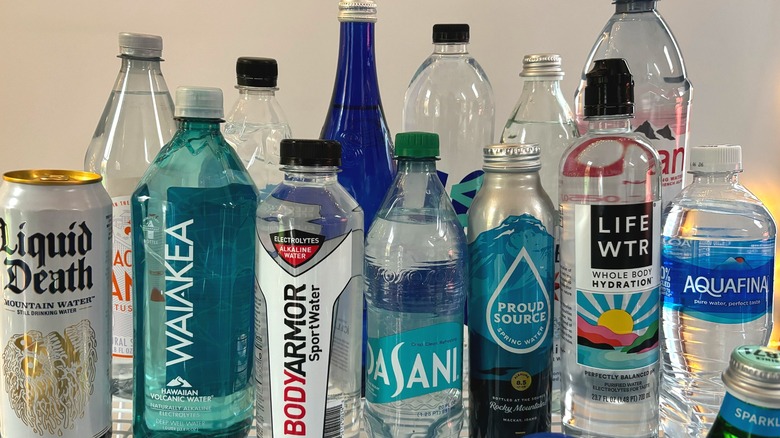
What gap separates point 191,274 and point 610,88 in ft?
1.41

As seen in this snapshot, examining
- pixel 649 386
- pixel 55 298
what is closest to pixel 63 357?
pixel 55 298

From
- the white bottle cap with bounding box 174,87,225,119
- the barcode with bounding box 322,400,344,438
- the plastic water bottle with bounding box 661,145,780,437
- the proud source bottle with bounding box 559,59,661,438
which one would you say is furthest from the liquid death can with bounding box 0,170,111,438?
the plastic water bottle with bounding box 661,145,780,437

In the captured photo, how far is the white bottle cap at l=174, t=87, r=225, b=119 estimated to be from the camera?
27.1 inches

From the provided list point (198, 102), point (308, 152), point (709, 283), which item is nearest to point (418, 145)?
point (308, 152)

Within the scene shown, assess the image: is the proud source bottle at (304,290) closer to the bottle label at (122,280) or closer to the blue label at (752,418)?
the bottle label at (122,280)

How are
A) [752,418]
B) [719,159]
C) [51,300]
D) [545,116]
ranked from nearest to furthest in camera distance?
1. [752,418]
2. [51,300]
3. [719,159]
4. [545,116]

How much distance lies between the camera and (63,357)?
64 cm

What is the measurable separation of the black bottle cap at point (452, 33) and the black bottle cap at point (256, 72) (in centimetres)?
21

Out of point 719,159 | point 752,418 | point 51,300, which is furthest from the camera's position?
point 719,159

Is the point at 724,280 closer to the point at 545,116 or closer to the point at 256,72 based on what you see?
the point at 545,116

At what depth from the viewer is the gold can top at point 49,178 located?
24.6 inches

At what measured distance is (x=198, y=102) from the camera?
0.69 metres

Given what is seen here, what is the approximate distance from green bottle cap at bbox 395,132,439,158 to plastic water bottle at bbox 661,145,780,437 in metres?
0.27

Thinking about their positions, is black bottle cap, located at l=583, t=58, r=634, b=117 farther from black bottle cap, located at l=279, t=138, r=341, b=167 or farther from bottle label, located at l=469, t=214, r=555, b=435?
black bottle cap, located at l=279, t=138, r=341, b=167
